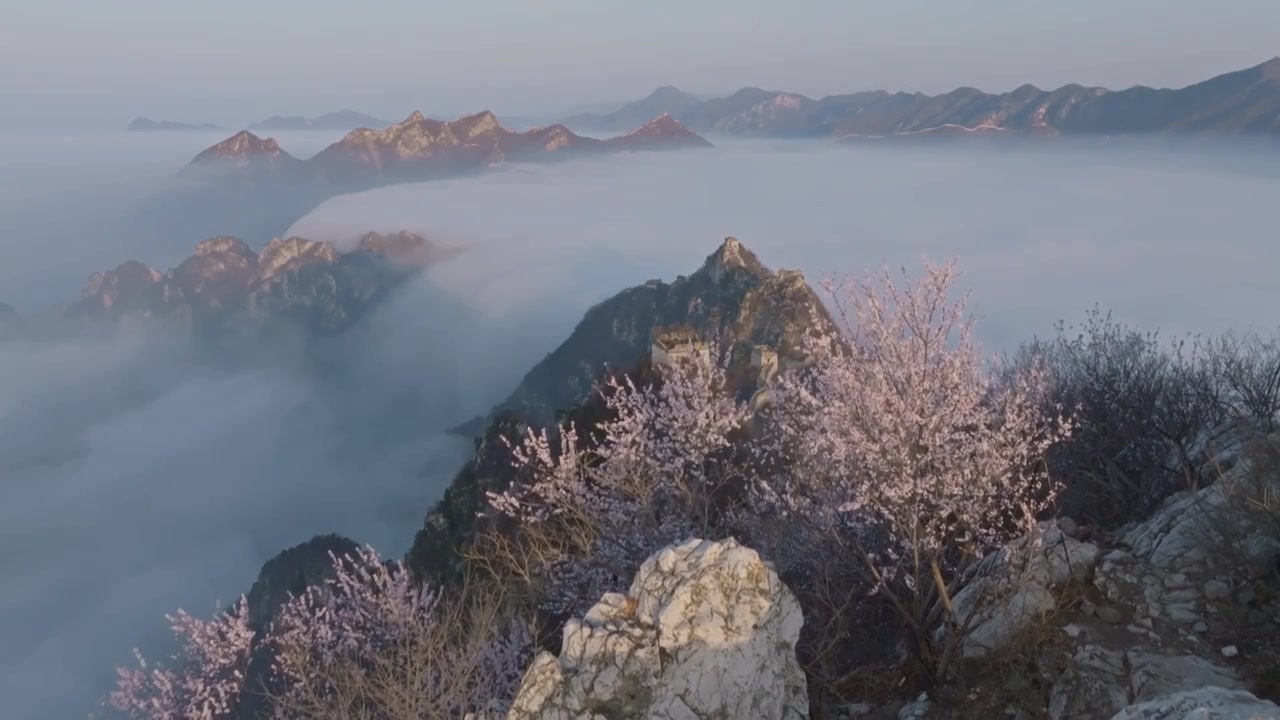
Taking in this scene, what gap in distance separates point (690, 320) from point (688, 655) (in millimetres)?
121545

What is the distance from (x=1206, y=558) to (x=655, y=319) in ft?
467

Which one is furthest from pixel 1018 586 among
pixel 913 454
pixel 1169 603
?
pixel 913 454

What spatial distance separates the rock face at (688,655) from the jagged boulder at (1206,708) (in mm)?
5279

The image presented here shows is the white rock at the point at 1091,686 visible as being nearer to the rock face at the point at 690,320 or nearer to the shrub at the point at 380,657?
the shrub at the point at 380,657

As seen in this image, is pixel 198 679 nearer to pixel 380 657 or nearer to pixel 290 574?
pixel 380 657

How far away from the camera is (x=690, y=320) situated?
13350 centimetres

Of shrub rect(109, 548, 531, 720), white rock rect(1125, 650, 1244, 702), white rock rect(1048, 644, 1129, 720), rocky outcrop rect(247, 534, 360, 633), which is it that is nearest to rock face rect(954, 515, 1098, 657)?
white rock rect(1048, 644, 1129, 720)

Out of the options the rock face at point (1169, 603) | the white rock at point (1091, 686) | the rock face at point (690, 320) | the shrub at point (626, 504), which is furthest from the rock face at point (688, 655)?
the rock face at point (690, 320)

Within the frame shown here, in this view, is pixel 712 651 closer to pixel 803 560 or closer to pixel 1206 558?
pixel 803 560

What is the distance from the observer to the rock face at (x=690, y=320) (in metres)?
104

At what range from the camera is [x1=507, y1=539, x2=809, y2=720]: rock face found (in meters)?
12.7

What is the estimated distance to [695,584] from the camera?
43.0ft

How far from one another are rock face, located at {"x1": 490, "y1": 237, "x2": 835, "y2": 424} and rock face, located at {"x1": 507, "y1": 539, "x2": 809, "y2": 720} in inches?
2310

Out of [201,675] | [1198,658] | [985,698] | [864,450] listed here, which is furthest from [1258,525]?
[201,675]
